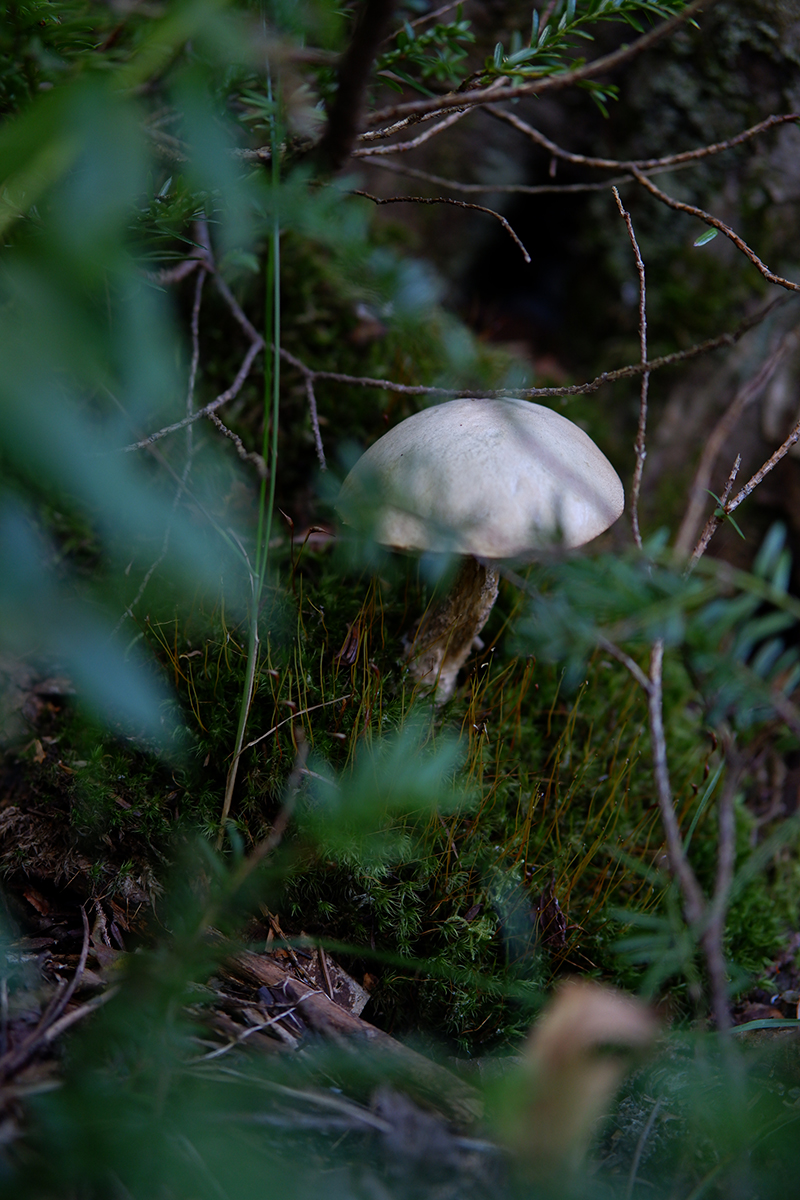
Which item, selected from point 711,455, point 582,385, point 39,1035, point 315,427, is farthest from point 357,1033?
point 711,455

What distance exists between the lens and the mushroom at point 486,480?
1092 millimetres

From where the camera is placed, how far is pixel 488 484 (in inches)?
44.1

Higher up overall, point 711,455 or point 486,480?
point 486,480

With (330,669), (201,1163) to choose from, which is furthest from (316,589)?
(201,1163)

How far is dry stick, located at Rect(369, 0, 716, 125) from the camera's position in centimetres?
100

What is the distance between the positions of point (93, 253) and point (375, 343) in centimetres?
166

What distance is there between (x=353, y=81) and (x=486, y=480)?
1.98 ft

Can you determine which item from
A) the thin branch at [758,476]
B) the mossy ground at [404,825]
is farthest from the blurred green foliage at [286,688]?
the thin branch at [758,476]

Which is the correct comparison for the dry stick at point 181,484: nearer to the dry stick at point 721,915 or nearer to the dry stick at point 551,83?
the dry stick at point 551,83

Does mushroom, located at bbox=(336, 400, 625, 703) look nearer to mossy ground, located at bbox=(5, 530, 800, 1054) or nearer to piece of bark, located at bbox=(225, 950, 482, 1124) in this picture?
mossy ground, located at bbox=(5, 530, 800, 1054)

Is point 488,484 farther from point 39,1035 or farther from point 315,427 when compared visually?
point 39,1035

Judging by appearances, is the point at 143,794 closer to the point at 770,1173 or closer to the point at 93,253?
the point at 93,253

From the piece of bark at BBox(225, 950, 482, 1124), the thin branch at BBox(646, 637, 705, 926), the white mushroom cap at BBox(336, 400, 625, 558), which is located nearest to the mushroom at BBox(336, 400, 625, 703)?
the white mushroom cap at BBox(336, 400, 625, 558)

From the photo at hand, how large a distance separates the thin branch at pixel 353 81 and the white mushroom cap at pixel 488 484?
0.47m
